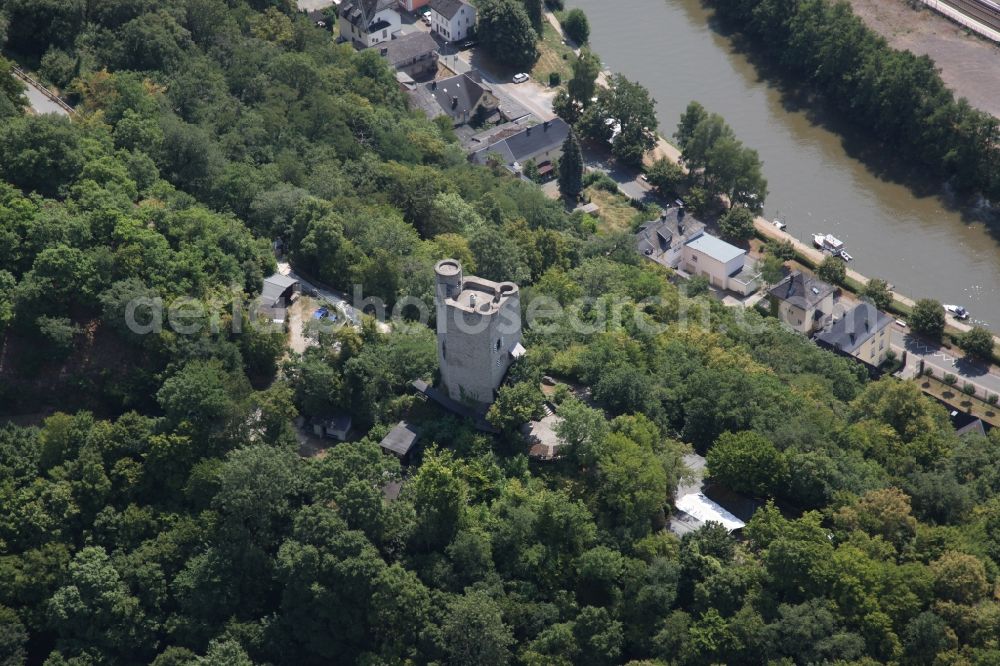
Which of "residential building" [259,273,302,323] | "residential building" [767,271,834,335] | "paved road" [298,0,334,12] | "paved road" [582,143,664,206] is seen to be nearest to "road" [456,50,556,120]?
"paved road" [582,143,664,206]

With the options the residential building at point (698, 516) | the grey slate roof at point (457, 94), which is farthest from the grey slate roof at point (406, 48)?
the residential building at point (698, 516)

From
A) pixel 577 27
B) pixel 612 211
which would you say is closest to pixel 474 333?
pixel 612 211

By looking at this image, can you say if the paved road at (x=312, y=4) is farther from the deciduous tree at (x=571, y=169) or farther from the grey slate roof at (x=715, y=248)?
the grey slate roof at (x=715, y=248)

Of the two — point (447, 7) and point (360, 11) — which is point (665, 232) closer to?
point (447, 7)

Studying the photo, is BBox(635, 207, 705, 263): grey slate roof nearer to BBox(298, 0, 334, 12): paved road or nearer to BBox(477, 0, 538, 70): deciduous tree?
BBox(477, 0, 538, 70): deciduous tree

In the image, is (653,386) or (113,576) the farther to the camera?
(653,386)

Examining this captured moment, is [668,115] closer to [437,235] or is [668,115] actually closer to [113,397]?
[437,235]

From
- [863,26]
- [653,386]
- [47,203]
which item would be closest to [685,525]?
[653,386]
